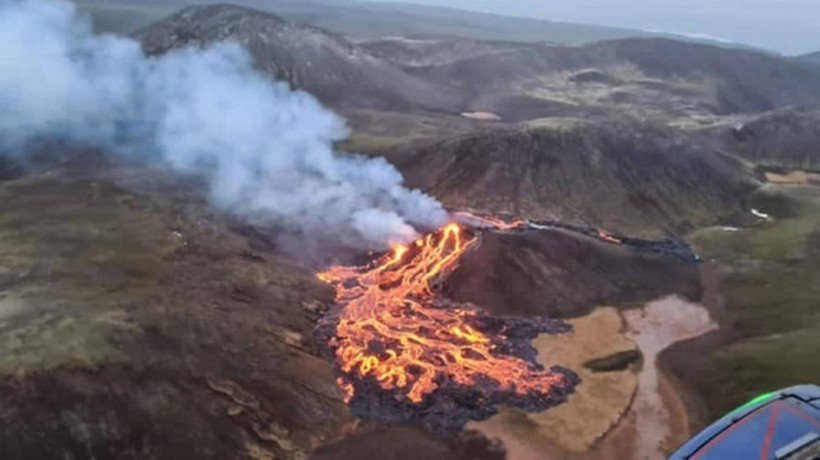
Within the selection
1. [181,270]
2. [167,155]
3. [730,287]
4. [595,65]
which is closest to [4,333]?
[181,270]

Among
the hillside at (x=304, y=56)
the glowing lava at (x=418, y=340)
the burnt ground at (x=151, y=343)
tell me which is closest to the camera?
the burnt ground at (x=151, y=343)

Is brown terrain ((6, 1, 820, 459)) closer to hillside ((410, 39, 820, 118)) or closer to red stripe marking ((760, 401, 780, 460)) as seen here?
red stripe marking ((760, 401, 780, 460))

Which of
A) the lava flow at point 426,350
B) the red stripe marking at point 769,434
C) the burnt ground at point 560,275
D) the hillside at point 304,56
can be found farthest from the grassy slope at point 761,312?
the hillside at point 304,56

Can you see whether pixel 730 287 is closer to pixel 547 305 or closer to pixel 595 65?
pixel 547 305

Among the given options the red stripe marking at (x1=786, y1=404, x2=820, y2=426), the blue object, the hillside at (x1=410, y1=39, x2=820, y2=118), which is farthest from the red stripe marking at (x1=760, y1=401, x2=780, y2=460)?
the hillside at (x1=410, y1=39, x2=820, y2=118)

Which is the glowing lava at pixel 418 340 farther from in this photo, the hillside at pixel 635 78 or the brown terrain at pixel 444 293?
the hillside at pixel 635 78

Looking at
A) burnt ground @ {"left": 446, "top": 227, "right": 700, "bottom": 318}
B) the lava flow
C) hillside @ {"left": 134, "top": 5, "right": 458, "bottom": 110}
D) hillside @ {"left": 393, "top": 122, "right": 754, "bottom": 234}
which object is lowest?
the lava flow
